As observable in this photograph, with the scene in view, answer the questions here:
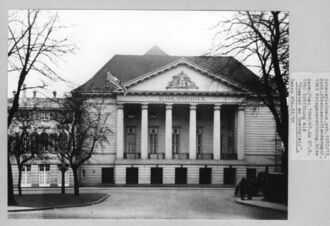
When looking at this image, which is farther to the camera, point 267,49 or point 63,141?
point 63,141

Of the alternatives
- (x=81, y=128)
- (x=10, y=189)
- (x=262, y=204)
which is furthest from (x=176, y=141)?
(x=10, y=189)

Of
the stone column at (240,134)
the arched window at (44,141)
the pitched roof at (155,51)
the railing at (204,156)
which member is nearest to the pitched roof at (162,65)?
the pitched roof at (155,51)

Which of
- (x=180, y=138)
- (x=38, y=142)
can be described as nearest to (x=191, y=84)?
(x=180, y=138)

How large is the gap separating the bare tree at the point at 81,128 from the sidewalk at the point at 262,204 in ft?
13.0

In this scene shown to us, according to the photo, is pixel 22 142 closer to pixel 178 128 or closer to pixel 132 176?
pixel 132 176

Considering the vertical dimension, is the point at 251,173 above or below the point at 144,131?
below

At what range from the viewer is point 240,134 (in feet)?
40.2

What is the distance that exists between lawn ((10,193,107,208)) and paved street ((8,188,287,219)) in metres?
0.22

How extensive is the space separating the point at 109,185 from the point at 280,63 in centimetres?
565

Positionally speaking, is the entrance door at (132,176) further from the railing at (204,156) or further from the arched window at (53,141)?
the arched window at (53,141)

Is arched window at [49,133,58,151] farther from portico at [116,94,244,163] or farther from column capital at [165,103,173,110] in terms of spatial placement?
column capital at [165,103,173,110]

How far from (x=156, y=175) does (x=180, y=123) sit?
163cm

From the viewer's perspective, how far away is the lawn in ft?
36.1

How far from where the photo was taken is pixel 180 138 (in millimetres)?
13086
